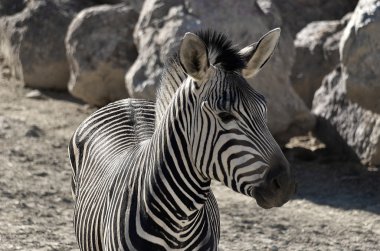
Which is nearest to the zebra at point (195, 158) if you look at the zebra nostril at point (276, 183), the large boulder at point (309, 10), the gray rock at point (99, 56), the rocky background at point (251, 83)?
the zebra nostril at point (276, 183)

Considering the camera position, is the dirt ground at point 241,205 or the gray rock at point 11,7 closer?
the dirt ground at point 241,205

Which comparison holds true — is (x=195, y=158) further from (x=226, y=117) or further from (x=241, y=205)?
(x=241, y=205)

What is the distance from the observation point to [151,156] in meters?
3.93

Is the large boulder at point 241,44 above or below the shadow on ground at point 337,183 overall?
above

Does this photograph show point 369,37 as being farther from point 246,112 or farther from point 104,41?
point 246,112

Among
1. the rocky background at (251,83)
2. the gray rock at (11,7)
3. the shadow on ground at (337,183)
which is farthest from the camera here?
the gray rock at (11,7)

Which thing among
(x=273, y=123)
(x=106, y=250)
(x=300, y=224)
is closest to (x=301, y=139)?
(x=273, y=123)

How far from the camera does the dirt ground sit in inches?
258

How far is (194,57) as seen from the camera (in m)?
3.66

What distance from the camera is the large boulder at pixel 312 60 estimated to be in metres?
9.59

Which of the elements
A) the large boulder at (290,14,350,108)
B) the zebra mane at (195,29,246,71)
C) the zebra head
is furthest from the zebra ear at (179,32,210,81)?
the large boulder at (290,14,350,108)

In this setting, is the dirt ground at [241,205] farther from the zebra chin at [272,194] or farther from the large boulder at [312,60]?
the zebra chin at [272,194]

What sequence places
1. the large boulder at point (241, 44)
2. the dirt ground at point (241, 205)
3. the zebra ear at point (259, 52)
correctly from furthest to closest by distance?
the large boulder at point (241, 44) < the dirt ground at point (241, 205) < the zebra ear at point (259, 52)

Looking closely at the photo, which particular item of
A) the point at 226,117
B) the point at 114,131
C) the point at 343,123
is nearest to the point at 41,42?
the point at 343,123
